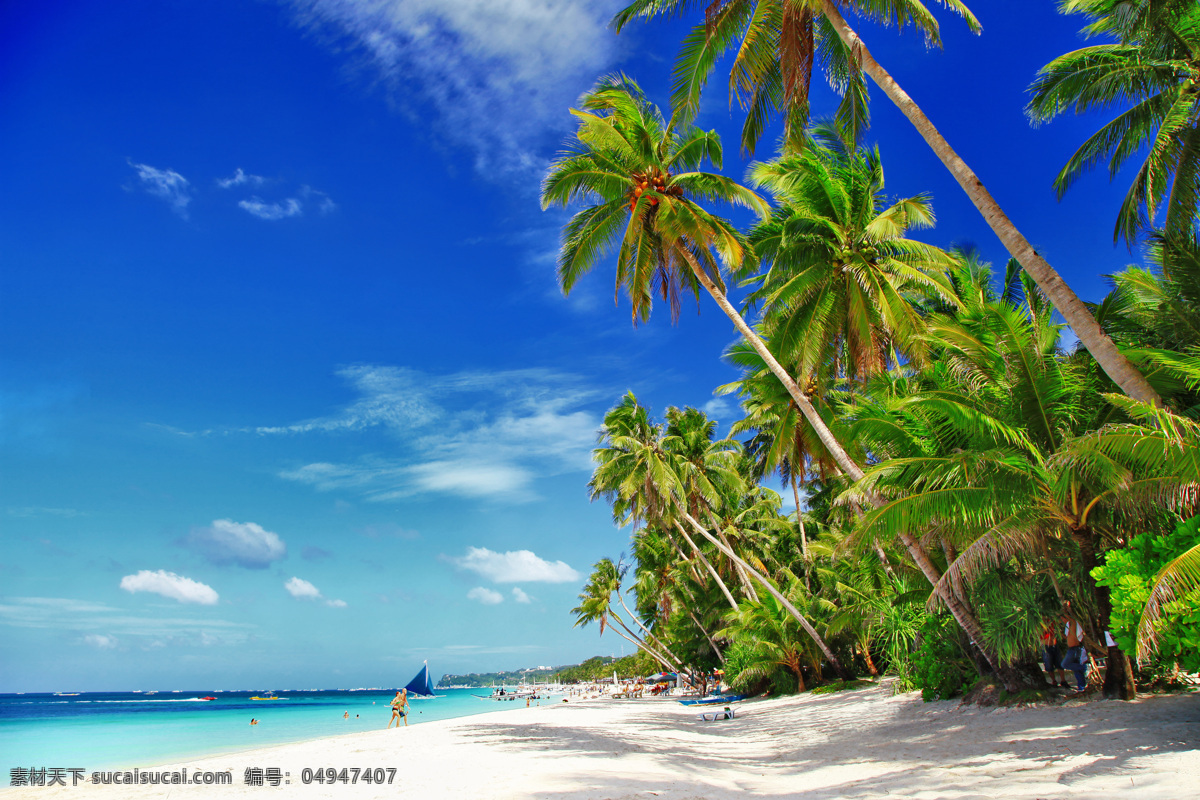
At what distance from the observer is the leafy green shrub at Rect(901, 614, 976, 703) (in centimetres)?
1167

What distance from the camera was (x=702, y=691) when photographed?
3241 centimetres

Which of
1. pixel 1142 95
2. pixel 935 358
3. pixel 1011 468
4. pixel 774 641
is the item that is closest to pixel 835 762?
pixel 1011 468

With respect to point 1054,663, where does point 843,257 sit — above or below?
above

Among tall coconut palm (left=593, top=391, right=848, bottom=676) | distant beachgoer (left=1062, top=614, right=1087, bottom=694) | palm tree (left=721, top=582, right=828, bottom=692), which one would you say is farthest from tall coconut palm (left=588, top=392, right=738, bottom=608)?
distant beachgoer (left=1062, top=614, right=1087, bottom=694)

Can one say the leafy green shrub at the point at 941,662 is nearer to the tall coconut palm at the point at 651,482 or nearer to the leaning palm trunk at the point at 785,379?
the leaning palm trunk at the point at 785,379

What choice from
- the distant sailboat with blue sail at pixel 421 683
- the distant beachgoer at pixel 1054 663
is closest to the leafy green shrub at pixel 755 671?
the distant beachgoer at pixel 1054 663

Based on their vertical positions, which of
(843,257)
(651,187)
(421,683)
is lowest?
(421,683)

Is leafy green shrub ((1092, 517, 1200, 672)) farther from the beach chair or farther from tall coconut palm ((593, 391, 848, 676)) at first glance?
tall coconut palm ((593, 391, 848, 676))

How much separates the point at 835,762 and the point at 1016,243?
7.12m

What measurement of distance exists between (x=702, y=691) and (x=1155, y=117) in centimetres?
3091

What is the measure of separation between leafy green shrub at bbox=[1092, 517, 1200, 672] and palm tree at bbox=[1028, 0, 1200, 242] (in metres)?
4.63

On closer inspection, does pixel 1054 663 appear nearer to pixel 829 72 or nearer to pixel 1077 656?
pixel 1077 656

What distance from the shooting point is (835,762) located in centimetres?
816

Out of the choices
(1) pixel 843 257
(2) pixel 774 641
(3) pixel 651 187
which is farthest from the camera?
(2) pixel 774 641
